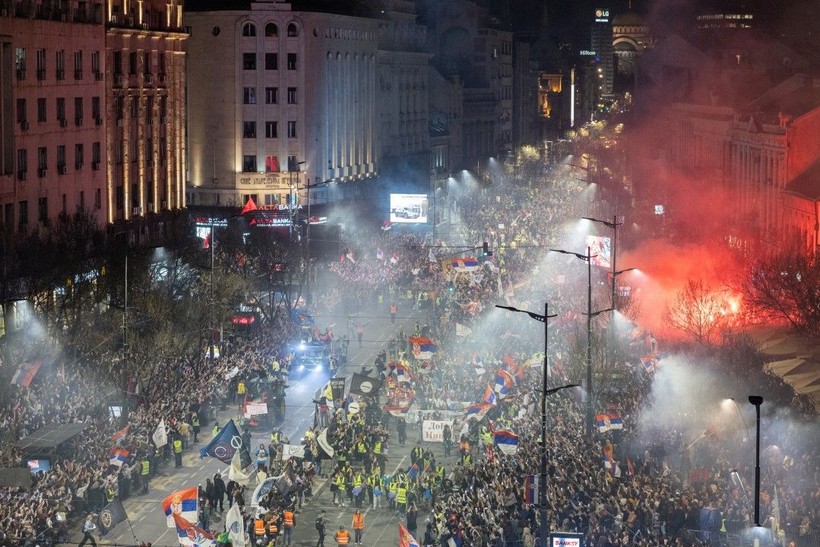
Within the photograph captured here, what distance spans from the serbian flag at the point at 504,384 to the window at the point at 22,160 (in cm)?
2612

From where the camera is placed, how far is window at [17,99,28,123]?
74.2 m

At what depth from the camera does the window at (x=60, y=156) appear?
79.0 meters

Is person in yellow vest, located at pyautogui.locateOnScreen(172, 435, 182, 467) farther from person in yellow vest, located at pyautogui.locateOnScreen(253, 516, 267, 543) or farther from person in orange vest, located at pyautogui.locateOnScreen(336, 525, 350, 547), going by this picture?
person in yellow vest, located at pyautogui.locateOnScreen(253, 516, 267, 543)

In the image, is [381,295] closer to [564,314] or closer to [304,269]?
[304,269]

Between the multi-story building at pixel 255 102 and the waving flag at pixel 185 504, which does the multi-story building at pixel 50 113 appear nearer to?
the multi-story building at pixel 255 102

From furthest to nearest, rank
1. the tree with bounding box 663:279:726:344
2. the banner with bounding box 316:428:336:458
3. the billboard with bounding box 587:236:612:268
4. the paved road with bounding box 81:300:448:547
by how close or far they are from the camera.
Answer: the billboard with bounding box 587:236:612:268, the tree with bounding box 663:279:726:344, the banner with bounding box 316:428:336:458, the paved road with bounding box 81:300:448:547

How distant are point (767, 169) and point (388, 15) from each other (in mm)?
66080

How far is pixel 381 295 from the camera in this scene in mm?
92438

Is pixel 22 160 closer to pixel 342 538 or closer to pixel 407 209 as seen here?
pixel 342 538

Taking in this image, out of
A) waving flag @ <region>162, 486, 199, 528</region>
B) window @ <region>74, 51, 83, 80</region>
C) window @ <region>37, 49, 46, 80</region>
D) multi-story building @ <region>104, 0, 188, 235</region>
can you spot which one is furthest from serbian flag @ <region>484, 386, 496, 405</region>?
multi-story building @ <region>104, 0, 188, 235</region>

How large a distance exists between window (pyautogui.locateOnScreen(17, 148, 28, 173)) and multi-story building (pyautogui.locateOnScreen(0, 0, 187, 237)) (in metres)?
0.05

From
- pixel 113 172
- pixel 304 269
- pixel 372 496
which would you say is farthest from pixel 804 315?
pixel 113 172

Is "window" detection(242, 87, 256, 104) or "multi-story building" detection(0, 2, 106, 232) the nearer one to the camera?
"multi-story building" detection(0, 2, 106, 232)

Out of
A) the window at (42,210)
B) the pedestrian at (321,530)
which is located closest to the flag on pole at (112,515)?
the pedestrian at (321,530)
